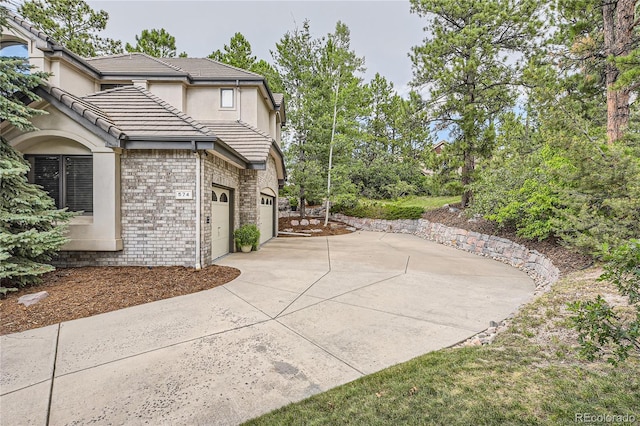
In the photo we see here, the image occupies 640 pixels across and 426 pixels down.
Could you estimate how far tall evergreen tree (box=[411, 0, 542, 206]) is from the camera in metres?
12.3

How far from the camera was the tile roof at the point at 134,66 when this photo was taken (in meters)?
11.5

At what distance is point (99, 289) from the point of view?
17.5 ft

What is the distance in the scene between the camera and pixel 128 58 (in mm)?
13195

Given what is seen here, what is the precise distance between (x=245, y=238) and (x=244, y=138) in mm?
3911

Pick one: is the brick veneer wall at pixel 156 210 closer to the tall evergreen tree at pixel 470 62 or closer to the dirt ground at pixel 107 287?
the dirt ground at pixel 107 287

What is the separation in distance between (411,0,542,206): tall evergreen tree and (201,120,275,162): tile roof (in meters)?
8.64

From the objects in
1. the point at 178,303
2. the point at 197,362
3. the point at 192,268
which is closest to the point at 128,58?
the point at 192,268

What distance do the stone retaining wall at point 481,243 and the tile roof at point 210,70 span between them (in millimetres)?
10441

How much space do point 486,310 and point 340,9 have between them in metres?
18.9

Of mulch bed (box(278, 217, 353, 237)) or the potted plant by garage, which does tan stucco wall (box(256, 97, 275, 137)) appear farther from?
mulch bed (box(278, 217, 353, 237))

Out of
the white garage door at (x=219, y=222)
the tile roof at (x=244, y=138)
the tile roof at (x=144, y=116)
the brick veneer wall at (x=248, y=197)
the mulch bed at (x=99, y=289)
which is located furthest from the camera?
the brick veneer wall at (x=248, y=197)

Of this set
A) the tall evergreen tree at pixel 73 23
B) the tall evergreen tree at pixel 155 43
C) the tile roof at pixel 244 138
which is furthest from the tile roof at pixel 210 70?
the tall evergreen tree at pixel 73 23

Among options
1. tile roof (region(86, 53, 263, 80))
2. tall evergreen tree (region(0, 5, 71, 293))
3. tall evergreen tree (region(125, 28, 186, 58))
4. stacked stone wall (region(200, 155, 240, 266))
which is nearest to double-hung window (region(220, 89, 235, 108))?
tile roof (region(86, 53, 263, 80))

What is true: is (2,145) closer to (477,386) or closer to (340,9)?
(477,386)
